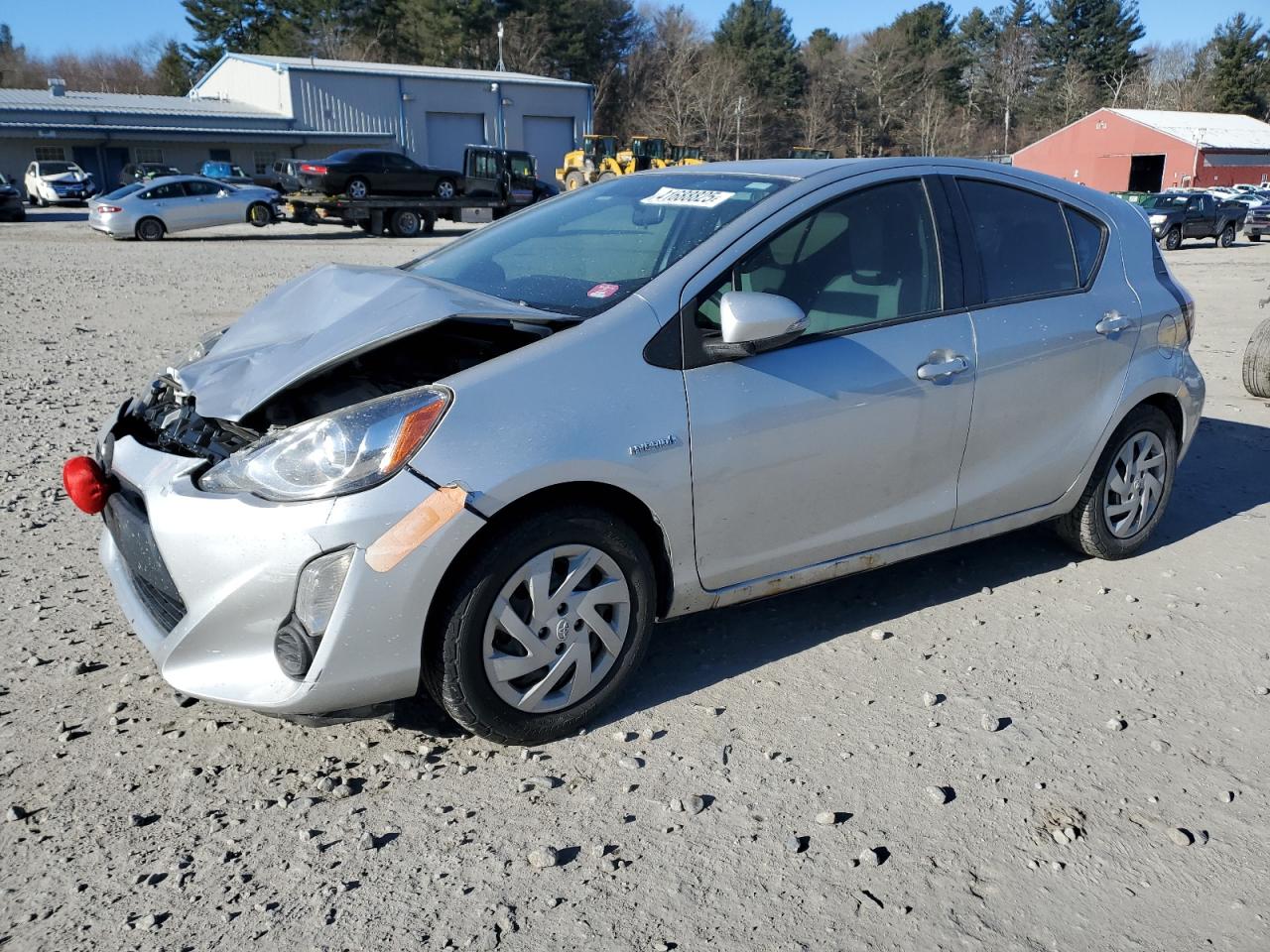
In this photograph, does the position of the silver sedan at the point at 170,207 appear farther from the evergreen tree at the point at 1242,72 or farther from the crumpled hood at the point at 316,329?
the evergreen tree at the point at 1242,72

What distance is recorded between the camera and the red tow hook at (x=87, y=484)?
3406 millimetres

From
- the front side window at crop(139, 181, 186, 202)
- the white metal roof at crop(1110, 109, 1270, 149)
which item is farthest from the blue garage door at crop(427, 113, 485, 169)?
Result: the white metal roof at crop(1110, 109, 1270, 149)

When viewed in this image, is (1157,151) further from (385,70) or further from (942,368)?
(942,368)

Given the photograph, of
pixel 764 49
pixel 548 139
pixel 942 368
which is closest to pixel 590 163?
pixel 548 139

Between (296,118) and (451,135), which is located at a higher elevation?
(296,118)

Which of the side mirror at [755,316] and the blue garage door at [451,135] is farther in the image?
the blue garage door at [451,135]

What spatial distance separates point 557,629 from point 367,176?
2713 cm

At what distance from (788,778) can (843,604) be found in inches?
54.2

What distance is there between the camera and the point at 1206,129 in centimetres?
5766

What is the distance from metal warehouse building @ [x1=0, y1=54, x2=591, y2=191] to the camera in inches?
1860

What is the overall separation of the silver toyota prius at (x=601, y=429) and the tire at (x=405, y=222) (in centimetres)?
2444

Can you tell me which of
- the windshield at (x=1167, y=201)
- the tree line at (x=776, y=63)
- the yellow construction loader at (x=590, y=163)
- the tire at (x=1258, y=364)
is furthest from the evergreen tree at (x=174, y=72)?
the tire at (x=1258, y=364)

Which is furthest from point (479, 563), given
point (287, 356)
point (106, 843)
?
point (106, 843)

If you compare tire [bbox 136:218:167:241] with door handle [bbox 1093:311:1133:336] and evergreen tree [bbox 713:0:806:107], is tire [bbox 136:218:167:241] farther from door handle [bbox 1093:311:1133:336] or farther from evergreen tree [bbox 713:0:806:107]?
evergreen tree [bbox 713:0:806:107]
